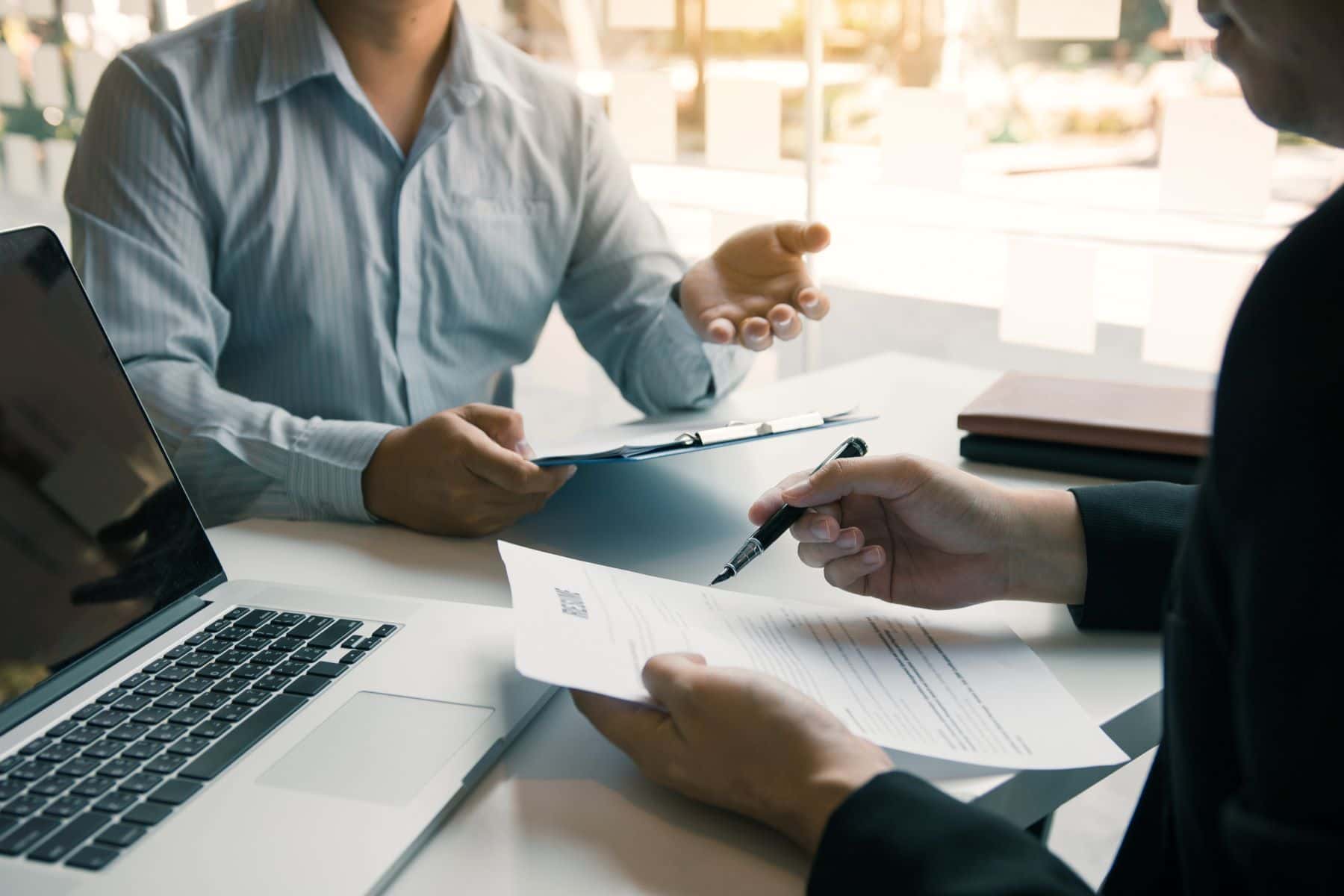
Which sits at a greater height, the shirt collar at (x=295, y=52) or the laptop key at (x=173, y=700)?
the shirt collar at (x=295, y=52)

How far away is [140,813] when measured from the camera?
554 mm

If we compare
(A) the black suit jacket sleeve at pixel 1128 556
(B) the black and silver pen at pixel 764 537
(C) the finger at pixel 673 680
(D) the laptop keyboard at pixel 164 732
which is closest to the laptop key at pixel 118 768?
(D) the laptop keyboard at pixel 164 732

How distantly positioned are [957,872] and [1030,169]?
2.08 meters

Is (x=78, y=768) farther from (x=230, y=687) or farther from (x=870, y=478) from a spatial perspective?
(x=870, y=478)

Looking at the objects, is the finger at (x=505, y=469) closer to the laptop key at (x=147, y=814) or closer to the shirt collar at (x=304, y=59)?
the laptop key at (x=147, y=814)

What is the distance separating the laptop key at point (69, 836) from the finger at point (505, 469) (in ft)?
1.57

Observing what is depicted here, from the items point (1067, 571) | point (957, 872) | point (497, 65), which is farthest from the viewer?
point (497, 65)

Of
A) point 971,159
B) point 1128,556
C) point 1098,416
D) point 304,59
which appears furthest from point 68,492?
point 971,159

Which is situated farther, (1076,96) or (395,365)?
(1076,96)

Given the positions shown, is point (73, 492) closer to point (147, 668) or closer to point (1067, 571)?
point (147, 668)

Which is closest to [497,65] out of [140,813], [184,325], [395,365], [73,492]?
[395,365]

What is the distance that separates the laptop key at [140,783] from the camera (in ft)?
1.88

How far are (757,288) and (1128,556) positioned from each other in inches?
25.0

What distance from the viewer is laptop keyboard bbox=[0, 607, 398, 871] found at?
543mm
